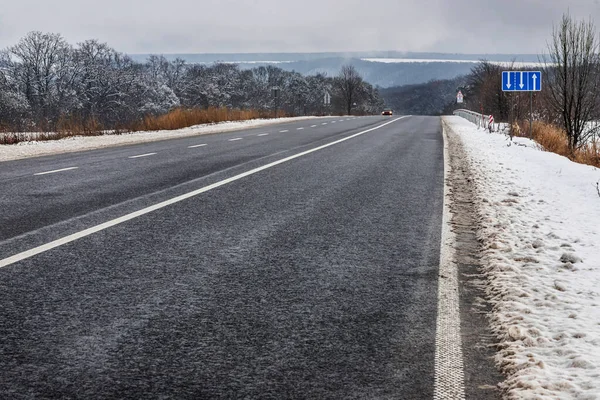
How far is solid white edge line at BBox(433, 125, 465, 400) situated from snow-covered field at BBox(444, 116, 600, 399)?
0.79 ft

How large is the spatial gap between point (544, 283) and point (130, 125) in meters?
25.2

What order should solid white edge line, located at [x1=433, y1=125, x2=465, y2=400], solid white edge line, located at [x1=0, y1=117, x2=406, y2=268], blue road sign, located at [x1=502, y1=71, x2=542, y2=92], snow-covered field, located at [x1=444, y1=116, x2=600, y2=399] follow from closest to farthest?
solid white edge line, located at [x1=433, y1=125, x2=465, y2=400] < snow-covered field, located at [x1=444, y1=116, x2=600, y2=399] < solid white edge line, located at [x1=0, y1=117, x2=406, y2=268] < blue road sign, located at [x1=502, y1=71, x2=542, y2=92]

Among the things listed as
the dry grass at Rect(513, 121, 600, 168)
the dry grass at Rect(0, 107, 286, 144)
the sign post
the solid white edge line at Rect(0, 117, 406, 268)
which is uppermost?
the sign post

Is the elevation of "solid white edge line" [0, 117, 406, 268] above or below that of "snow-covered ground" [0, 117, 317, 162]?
below

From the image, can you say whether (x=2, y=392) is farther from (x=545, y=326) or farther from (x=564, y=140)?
(x=564, y=140)

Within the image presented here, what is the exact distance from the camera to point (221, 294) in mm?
4367

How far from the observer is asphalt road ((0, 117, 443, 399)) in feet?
9.97

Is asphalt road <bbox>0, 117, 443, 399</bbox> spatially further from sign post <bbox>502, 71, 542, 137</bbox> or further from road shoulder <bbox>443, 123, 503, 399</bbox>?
sign post <bbox>502, 71, 542, 137</bbox>

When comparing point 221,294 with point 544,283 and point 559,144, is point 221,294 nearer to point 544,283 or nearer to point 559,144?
point 544,283

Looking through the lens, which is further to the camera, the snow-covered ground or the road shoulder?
the snow-covered ground

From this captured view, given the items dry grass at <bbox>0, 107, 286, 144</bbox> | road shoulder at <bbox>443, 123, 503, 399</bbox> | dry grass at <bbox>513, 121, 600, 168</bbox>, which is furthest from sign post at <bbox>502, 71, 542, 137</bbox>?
dry grass at <bbox>0, 107, 286, 144</bbox>

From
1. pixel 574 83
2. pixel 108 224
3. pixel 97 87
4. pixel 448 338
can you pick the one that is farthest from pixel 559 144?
pixel 97 87

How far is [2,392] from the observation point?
111 inches

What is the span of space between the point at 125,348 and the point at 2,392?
70 cm
